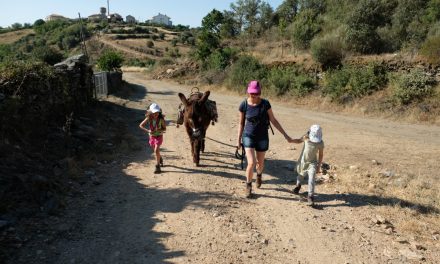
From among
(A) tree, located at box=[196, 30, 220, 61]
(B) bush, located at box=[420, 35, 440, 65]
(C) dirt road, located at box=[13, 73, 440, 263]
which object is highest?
(A) tree, located at box=[196, 30, 220, 61]

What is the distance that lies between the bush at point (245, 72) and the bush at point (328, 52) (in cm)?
466

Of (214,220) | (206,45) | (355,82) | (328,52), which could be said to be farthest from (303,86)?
(214,220)

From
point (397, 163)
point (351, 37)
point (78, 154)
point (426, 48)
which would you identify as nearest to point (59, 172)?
point (78, 154)

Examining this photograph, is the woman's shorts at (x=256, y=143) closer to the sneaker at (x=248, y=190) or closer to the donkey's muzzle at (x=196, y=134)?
the sneaker at (x=248, y=190)

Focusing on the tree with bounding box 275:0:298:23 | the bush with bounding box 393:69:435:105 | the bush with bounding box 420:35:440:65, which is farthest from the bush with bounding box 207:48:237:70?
the bush with bounding box 393:69:435:105

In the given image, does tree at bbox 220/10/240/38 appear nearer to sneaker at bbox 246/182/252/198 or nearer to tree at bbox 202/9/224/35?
tree at bbox 202/9/224/35

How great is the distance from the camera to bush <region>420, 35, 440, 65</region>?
18828mm

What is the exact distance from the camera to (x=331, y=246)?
5504 mm

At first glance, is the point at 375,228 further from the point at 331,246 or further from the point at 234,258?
the point at 234,258

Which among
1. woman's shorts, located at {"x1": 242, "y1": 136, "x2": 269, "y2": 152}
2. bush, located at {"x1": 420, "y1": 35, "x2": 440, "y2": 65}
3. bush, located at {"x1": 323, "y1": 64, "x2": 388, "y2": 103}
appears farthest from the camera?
bush, located at {"x1": 323, "y1": 64, "x2": 388, "y2": 103}

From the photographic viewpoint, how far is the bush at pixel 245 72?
2797 cm

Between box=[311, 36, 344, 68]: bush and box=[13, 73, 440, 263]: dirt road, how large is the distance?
561 inches

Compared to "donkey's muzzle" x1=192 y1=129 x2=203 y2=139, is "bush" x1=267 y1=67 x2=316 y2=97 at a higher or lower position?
higher

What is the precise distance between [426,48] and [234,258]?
746 inches
